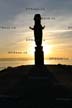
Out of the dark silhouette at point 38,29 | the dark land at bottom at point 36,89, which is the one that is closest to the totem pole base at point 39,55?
the dark silhouette at point 38,29

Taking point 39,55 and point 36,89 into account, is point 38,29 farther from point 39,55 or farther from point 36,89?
point 36,89

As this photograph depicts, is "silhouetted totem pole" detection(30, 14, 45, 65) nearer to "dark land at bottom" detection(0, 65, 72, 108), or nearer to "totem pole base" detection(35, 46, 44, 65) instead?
"totem pole base" detection(35, 46, 44, 65)

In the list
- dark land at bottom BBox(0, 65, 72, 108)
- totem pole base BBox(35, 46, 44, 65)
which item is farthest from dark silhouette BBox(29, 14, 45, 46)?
dark land at bottom BBox(0, 65, 72, 108)

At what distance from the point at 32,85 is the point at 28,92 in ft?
6.09

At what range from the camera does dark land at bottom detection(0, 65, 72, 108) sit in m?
17.5

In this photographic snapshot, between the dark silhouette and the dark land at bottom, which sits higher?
the dark silhouette

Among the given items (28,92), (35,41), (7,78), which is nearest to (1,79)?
(7,78)

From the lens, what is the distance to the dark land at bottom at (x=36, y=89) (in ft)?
57.4

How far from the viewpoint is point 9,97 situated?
18.5m

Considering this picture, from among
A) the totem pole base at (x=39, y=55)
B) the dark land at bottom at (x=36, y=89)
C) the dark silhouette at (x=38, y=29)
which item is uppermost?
the dark silhouette at (x=38, y=29)

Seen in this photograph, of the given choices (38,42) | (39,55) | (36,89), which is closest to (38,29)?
(38,42)

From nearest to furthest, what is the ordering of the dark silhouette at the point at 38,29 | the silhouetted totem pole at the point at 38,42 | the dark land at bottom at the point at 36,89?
the dark land at bottom at the point at 36,89
the dark silhouette at the point at 38,29
the silhouetted totem pole at the point at 38,42

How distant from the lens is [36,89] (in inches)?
803

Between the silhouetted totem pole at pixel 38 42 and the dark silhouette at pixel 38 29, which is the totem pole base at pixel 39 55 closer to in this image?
the silhouetted totem pole at pixel 38 42
